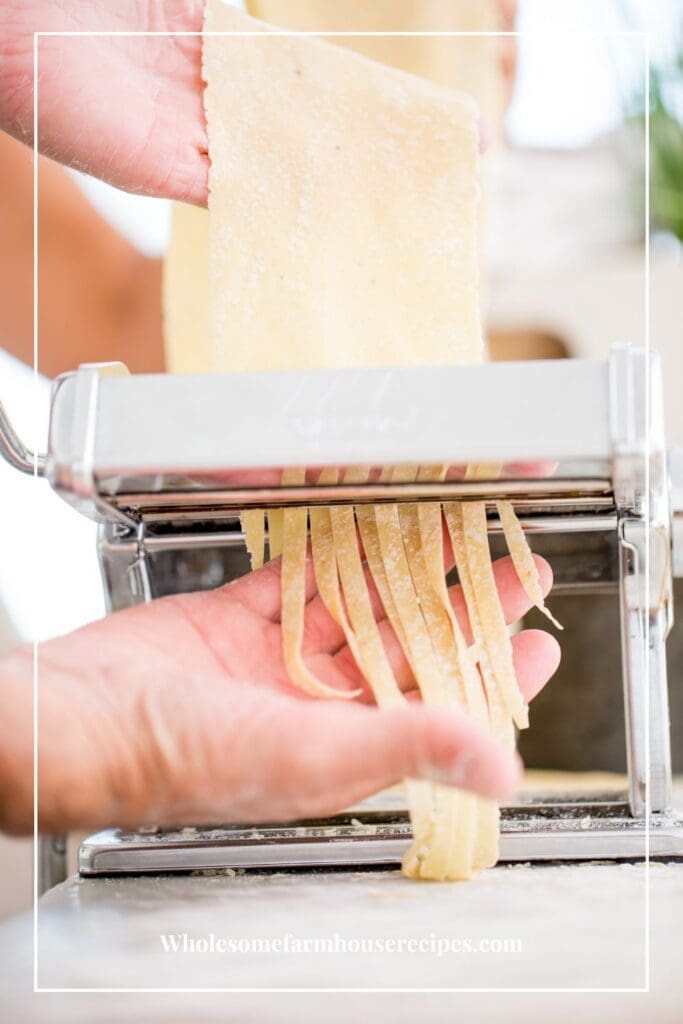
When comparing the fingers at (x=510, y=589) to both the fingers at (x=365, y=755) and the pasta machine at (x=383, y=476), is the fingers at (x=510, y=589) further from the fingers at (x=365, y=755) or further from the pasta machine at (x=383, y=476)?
the fingers at (x=365, y=755)

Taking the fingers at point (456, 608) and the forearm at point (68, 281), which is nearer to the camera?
the fingers at point (456, 608)

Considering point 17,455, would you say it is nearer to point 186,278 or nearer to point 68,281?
point 186,278

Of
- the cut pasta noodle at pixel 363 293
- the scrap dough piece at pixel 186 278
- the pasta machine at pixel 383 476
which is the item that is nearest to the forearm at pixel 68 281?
the scrap dough piece at pixel 186 278

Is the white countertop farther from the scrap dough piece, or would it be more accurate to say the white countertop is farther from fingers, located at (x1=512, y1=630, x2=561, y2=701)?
the scrap dough piece

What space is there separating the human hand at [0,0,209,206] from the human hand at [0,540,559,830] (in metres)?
0.28

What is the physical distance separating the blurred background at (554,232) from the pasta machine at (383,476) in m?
0.13

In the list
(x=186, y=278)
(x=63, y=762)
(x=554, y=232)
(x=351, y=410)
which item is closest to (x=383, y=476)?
(x=351, y=410)

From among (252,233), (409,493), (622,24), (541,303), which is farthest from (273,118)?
(541,303)

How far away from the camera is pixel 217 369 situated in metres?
0.49

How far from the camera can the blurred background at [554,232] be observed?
73cm

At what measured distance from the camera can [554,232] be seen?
1427 mm

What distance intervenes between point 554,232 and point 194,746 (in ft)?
4.03

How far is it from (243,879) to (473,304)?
31 centimetres

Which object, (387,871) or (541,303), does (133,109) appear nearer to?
(387,871)
